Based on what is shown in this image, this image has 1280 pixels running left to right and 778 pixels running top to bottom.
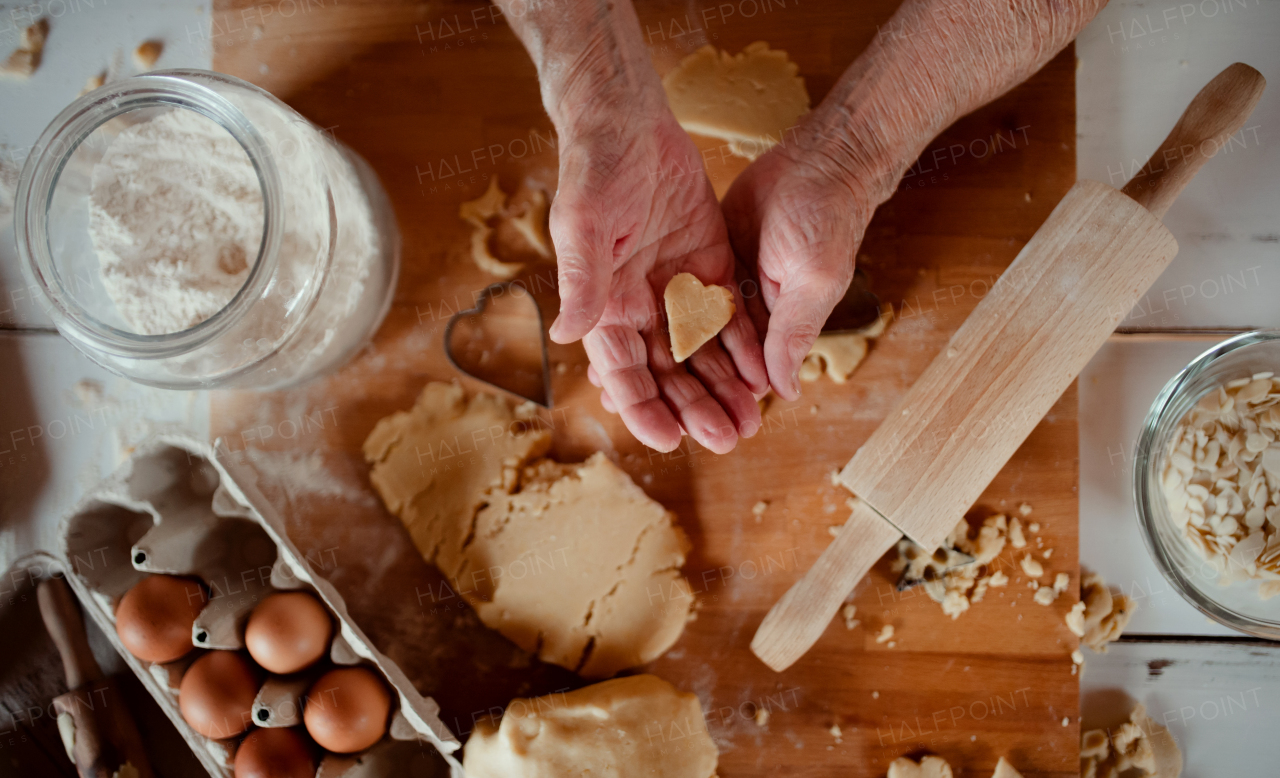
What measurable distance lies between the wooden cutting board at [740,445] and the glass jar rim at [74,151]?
0.28 metres

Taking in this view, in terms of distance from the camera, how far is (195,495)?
1.22 m

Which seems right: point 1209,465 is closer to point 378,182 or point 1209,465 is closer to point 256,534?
point 378,182

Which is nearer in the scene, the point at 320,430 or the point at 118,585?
the point at 118,585

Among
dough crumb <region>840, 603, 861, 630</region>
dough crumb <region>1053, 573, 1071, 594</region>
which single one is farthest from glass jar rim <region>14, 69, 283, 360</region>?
dough crumb <region>1053, 573, 1071, 594</region>

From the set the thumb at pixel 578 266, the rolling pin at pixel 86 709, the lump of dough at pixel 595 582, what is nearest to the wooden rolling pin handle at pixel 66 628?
the rolling pin at pixel 86 709

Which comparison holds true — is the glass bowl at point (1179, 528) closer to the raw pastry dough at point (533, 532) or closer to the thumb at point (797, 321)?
the thumb at point (797, 321)

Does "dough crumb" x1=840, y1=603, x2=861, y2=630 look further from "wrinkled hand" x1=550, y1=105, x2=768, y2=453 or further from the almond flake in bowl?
the almond flake in bowl

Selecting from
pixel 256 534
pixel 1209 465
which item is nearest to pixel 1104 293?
pixel 1209 465

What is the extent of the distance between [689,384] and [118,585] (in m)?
0.98

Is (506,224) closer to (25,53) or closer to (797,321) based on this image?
(797,321)

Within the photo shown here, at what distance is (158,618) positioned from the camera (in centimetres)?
110

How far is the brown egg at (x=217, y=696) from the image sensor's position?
1.08m

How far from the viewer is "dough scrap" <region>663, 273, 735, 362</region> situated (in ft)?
3.65


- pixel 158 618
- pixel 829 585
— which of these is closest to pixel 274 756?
pixel 158 618
